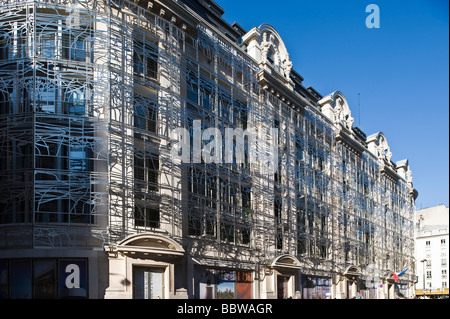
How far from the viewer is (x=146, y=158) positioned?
718 inches

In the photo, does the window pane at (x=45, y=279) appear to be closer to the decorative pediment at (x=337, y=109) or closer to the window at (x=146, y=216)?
the window at (x=146, y=216)

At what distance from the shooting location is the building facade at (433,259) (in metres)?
67.3

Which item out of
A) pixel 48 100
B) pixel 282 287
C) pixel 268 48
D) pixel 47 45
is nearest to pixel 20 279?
pixel 48 100

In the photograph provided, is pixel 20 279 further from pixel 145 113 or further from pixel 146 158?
pixel 145 113

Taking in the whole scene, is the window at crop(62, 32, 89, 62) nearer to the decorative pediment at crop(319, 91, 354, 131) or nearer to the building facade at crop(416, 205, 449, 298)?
the decorative pediment at crop(319, 91, 354, 131)

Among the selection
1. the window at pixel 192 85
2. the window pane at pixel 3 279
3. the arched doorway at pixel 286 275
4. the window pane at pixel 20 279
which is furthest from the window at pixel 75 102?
the arched doorway at pixel 286 275

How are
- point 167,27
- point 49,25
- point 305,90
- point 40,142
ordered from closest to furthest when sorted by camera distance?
point 40,142
point 49,25
point 167,27
point 305,90

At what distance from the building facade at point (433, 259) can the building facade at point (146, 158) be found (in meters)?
47.5

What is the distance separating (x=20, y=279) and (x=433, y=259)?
70898mm

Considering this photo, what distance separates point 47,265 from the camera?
49.1 feet

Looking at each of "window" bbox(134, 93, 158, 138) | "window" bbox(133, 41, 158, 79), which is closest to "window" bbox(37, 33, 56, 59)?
"window" bbox(133, 41, 158, 79)
